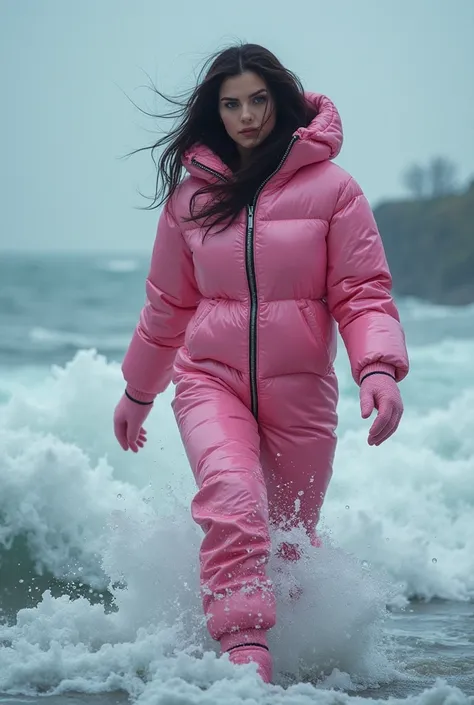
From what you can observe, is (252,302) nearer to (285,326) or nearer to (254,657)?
(285,326)

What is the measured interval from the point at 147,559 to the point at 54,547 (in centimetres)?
151

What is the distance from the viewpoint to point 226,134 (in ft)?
11.5

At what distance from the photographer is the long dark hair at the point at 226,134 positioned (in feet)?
10.7

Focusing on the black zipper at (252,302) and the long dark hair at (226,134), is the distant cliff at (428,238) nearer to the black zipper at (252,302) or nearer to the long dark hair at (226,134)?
the long dark hair at (226,134)

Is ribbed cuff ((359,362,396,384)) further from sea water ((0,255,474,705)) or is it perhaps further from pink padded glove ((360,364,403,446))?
sea water ((0,255,474,705))

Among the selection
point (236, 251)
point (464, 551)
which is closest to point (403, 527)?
point (464, 551)

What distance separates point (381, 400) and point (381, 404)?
Result: 0.04 feet

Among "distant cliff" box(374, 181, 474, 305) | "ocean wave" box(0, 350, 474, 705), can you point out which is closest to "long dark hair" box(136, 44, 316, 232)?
"ocean wave" box(0, 350, 474, 705)

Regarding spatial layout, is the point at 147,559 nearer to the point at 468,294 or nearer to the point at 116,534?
the point at 116,534

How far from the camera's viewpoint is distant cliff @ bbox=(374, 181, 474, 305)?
109 ft

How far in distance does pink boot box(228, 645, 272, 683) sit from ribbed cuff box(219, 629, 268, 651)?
11 millimetres

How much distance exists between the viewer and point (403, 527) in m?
5.35

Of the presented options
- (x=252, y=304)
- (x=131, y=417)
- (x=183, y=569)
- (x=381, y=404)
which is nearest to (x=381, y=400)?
(x=381, y=404)

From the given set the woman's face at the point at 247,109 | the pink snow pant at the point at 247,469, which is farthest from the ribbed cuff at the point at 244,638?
the woman's face at the point at 247,109
